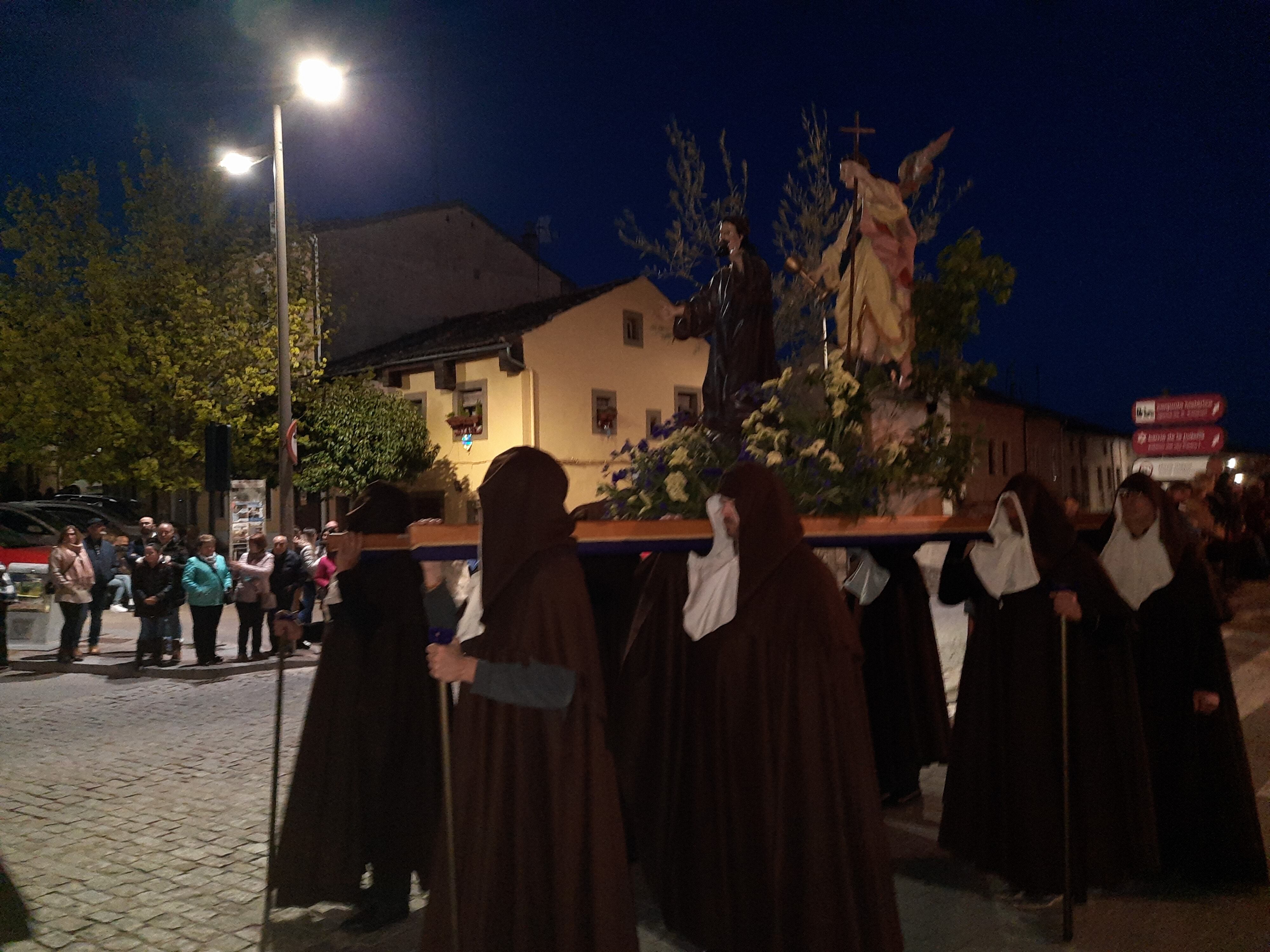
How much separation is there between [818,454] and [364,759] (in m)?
2.59

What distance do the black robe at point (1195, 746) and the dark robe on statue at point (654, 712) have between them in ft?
8.35

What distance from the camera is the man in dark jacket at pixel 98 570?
43.7 ft

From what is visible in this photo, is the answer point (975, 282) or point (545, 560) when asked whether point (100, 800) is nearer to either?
point (545, 560)

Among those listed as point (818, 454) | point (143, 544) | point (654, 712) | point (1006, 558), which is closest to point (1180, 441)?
point (1006, 558)

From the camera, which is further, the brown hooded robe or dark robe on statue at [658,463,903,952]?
the brown hooded robe

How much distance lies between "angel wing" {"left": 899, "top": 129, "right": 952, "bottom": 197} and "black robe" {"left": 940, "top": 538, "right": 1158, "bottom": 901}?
2313 mm

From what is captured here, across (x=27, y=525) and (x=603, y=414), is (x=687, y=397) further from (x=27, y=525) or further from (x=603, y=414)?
(x=27, y=525)

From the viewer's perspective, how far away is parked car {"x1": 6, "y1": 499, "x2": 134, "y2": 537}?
1858cm

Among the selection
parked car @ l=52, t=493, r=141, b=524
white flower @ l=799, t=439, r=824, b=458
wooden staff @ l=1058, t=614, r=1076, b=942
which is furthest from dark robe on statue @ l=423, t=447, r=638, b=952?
parked car @ l=52, t=493, r=141, b=524

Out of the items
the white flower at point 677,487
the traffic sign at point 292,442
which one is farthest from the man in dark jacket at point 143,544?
the white flower at point 677,487

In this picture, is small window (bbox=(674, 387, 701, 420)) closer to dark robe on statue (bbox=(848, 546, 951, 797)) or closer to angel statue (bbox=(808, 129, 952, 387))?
dark robe on statue (bbox=(848, 546, 951, 797))

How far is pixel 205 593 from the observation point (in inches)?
484

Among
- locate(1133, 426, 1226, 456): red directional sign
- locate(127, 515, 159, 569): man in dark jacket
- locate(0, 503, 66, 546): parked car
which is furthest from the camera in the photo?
locate(0, 503, 66, 546): parked car

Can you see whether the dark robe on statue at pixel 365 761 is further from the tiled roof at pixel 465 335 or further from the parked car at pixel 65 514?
the tiled roof at pixel 465 335
